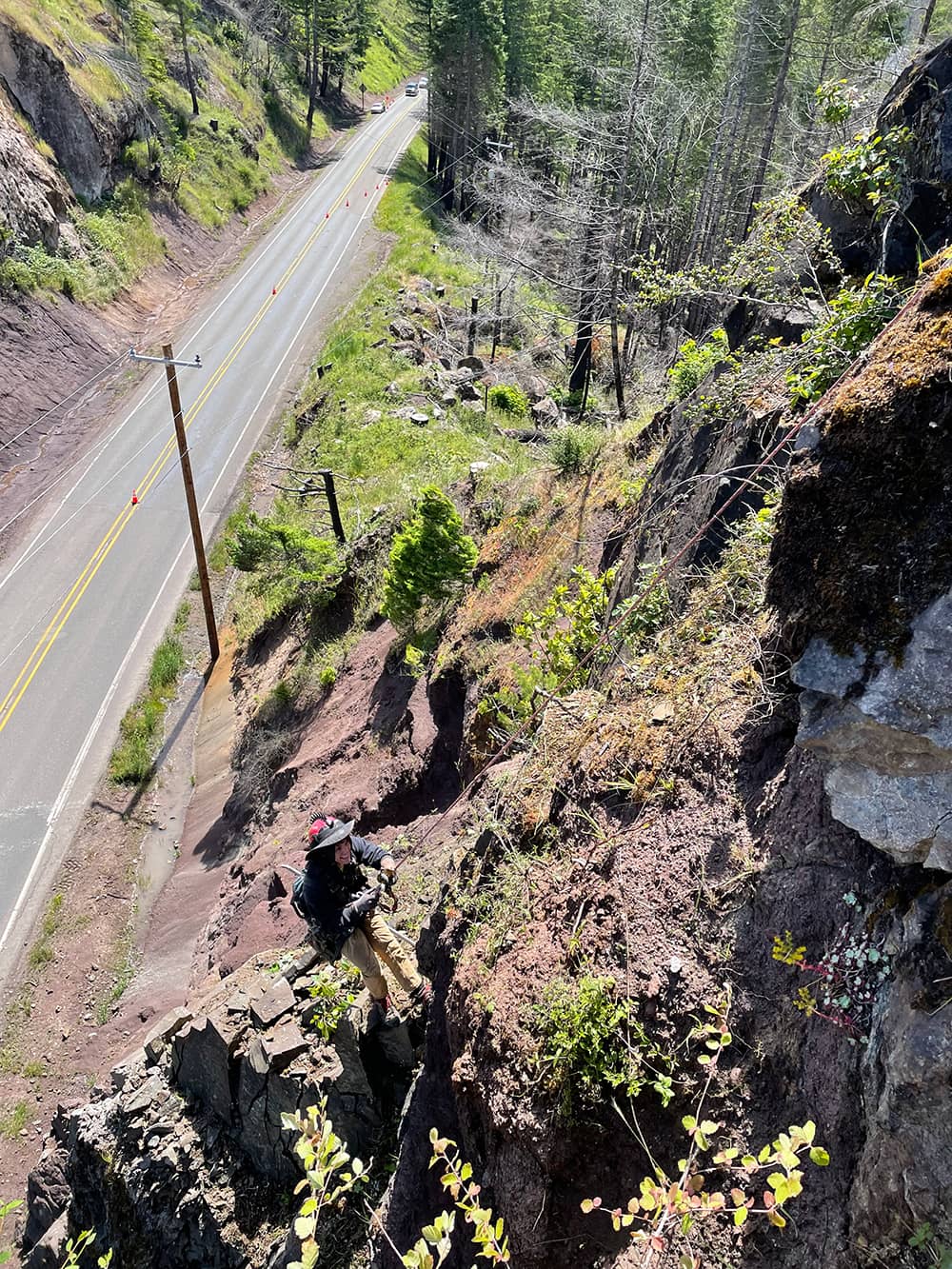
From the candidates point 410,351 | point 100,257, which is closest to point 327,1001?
point 410,351

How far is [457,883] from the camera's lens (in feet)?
19.2

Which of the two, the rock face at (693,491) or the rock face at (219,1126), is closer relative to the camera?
the rock face at (693,491)

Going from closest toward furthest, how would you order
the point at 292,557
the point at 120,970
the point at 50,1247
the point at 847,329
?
the point at 847,329
the point at 50,1247
the point at 120,970
the point at 292,557

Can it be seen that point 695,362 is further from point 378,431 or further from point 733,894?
point 378,431

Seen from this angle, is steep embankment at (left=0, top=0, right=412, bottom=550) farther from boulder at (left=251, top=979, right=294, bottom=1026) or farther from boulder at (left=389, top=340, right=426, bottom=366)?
boulder at (left=251, top=979, right=294, bottom=1026)

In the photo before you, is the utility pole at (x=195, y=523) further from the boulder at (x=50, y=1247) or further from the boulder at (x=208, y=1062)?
the boulder at (x=208, y=1062)

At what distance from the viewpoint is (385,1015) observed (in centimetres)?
695

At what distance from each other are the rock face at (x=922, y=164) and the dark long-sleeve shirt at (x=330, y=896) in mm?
6081

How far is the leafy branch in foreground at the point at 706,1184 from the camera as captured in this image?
250cm

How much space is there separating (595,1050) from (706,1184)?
2.44 feet

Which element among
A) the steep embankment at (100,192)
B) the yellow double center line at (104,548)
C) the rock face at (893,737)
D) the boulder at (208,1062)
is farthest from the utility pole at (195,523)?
the rock face at (893,737)

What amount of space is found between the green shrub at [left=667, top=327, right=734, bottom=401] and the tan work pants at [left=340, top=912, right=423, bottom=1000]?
5.90 metres

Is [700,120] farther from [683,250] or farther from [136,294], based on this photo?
[136,294]

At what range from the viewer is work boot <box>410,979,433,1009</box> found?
274 inches
